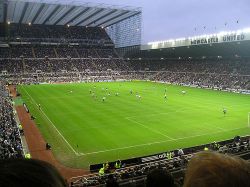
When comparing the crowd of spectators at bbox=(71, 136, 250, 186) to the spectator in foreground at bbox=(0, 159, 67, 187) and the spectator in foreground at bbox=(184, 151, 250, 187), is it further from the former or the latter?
the spectator in foreground at bbox=(0, 159, 67, 187)

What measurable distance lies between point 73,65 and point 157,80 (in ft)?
104

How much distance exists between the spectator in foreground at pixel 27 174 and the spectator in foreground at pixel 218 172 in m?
0.81

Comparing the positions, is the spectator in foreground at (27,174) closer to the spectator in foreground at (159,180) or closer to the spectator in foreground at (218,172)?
the spectator in foreground at (218,172)

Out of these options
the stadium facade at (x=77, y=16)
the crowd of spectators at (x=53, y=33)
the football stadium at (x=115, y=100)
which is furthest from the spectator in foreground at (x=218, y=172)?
the crowd of spectators at (x=53, y=33)

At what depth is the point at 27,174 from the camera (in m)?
1.54

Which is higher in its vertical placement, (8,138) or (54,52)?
(54,52)

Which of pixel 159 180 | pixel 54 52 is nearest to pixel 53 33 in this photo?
pixel 54 52

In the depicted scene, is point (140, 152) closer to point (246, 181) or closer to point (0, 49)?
point (246, 181)

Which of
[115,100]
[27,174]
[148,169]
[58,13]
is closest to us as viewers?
[27,174]

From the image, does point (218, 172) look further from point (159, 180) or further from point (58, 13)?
point (58, 13)

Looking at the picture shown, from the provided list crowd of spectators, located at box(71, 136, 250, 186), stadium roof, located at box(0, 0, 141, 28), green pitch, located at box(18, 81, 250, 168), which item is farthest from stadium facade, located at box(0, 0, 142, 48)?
crowd of spectators, located at box(71, 136, 250, 186)

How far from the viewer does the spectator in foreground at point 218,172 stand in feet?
5.99

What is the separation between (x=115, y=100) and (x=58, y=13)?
51.4 metres

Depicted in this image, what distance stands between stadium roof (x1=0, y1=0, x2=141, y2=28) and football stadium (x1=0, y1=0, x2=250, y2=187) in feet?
1.11
